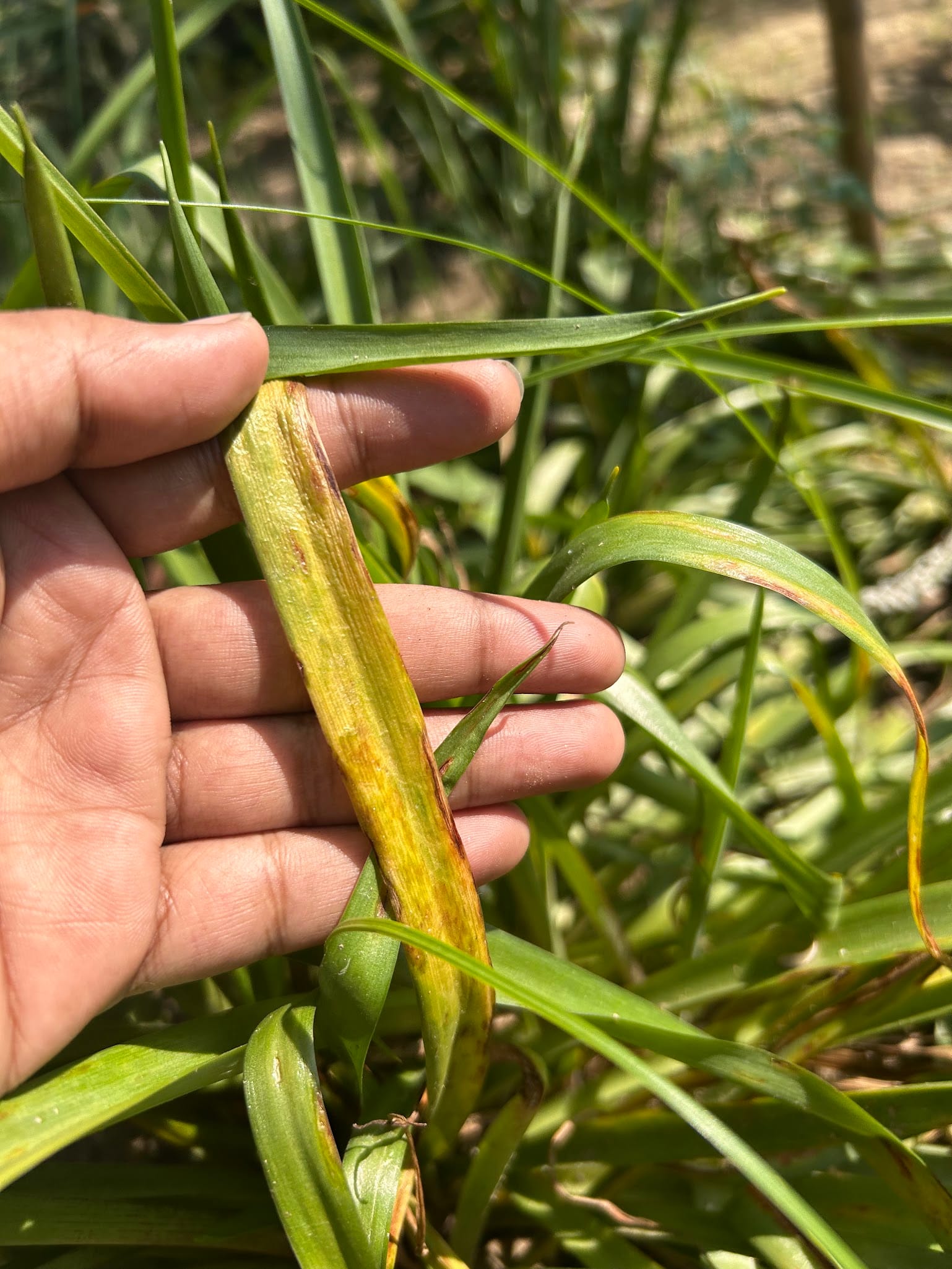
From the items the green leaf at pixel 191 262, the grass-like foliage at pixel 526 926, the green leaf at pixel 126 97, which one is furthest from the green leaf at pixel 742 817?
the green leaf at pixel 126 97

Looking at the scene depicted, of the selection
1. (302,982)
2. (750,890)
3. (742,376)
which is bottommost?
(302,982)

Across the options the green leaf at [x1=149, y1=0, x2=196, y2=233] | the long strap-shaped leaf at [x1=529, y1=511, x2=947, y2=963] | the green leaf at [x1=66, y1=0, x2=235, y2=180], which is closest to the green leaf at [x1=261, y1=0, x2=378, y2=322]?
the green leaf at [x1=149, y1=0, x2=196, y2=233]

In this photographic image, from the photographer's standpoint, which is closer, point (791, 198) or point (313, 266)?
point (313, 266)

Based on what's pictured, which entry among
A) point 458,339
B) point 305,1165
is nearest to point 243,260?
point 458,339

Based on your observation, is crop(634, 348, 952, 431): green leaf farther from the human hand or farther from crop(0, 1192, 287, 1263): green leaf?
crop(0, 1192, 287, 1263): green leaf

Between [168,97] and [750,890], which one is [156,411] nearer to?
[168,97]

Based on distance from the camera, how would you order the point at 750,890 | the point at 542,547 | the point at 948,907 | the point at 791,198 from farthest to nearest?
the point at 791,198
the point at 542,547
the point at 750,890
the point at 948,907

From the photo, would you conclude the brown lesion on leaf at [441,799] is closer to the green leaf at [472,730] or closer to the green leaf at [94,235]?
the green leaf at [472,730]

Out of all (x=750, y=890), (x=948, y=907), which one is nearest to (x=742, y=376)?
(x=948, y=907)
